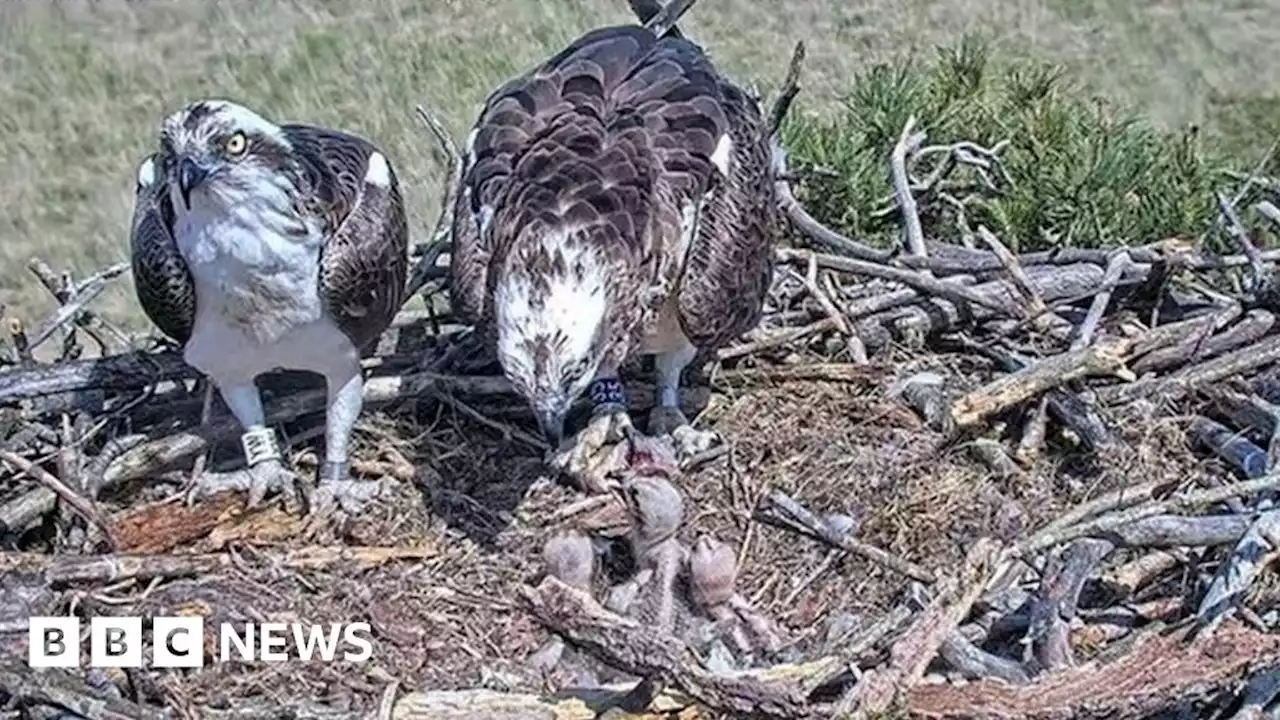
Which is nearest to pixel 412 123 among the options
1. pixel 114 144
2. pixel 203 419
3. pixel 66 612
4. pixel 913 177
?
pixel 114 144

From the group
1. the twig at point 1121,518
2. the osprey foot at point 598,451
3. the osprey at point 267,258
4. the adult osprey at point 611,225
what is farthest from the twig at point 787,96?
the twig at point 1121,518

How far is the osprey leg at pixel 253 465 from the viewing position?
556cm

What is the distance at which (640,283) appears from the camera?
17.0 ft

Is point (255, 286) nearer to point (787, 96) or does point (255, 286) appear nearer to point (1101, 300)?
point (787, 96)

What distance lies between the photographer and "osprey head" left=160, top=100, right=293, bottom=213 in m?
4.87

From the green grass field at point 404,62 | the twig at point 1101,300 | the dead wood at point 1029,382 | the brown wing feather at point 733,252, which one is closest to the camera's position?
the brown wing feather at point 733,252

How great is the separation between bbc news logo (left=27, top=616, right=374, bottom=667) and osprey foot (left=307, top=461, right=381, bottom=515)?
544 mm

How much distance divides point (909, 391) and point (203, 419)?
76.7 inches

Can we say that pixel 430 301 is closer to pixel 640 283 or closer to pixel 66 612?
pixel 640 283

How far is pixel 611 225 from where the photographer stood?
5.14 metres

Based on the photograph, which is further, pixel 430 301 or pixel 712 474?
pixel 430 301

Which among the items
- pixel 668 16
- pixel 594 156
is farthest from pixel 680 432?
pixel 668 16

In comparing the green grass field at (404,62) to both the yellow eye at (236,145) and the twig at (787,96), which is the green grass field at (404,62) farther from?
the yellow eye at (236,145)

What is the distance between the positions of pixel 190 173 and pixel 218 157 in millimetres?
84
